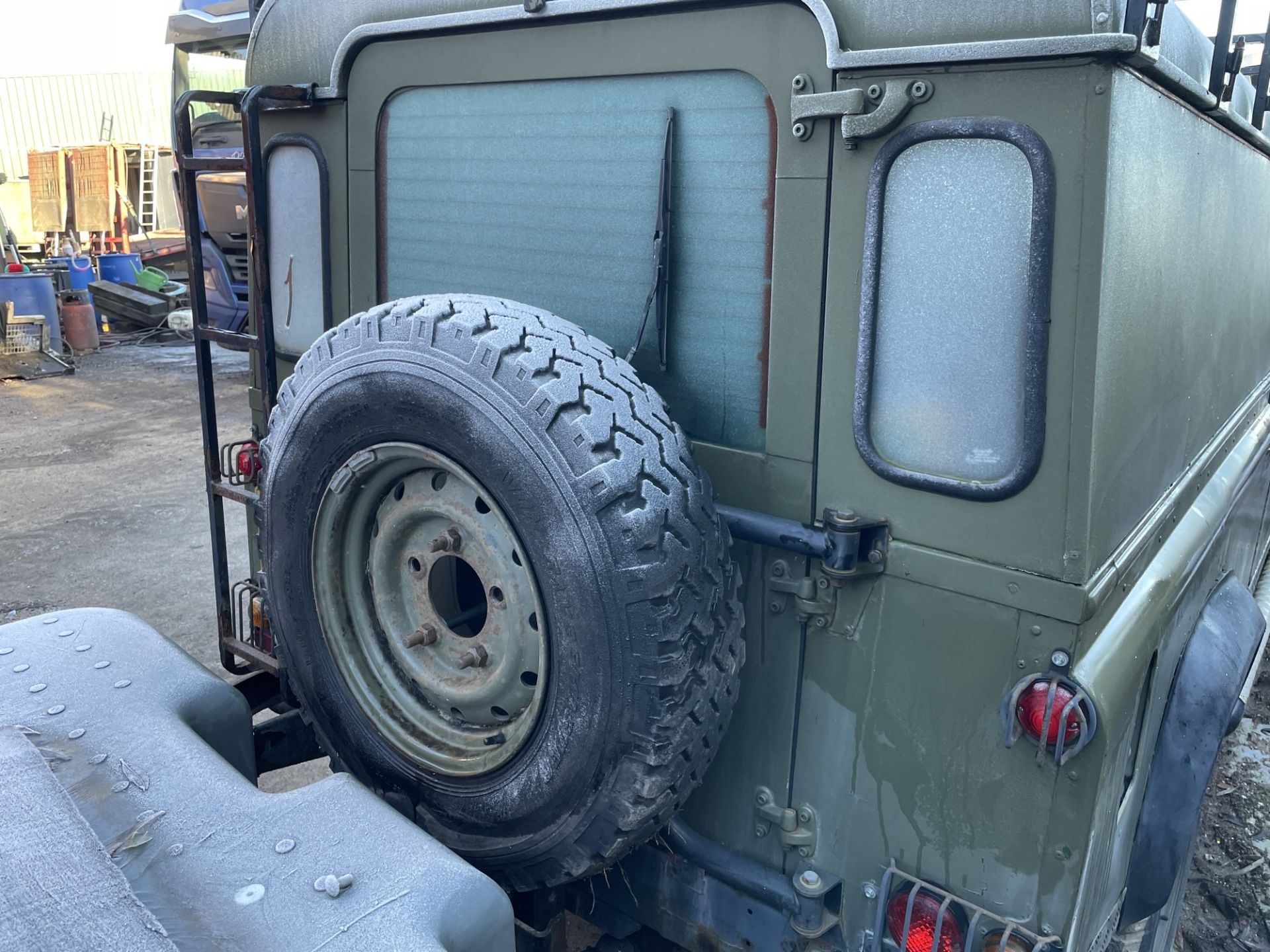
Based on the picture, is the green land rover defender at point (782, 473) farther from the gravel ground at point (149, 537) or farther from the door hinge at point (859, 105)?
the gravel ground at point (149, 537)

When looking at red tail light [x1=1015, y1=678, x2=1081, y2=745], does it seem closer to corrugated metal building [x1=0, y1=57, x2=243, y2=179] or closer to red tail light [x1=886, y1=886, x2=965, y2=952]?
red tail light [x1=886, y1=886, x2=965, y2=952]

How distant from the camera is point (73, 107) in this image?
96.4 ft

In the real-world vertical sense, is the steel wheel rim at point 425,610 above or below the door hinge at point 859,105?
below

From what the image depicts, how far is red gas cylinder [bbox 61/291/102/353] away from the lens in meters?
13.3

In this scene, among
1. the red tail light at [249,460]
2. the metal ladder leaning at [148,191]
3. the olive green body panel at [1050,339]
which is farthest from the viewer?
the metal ladder leaning at [148,191]

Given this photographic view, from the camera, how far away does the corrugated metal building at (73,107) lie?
29.1m

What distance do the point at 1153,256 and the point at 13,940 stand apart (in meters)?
1.97

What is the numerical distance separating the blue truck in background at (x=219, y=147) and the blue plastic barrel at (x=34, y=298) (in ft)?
7.98

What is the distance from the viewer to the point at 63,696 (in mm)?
1850

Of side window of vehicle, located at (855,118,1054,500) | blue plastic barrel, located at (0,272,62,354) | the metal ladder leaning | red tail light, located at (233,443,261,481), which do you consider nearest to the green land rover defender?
side window of vehicle, located at (855,118,1054,500)

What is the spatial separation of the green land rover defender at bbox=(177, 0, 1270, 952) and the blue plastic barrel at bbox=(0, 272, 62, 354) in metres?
11.9

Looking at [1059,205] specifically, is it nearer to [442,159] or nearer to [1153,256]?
[1153,256]

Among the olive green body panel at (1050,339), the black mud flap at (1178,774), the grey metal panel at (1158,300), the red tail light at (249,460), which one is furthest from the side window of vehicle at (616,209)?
the black mud flap at (1178,774)

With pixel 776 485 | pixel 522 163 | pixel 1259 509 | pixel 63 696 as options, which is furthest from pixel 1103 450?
pixel 1259 509
